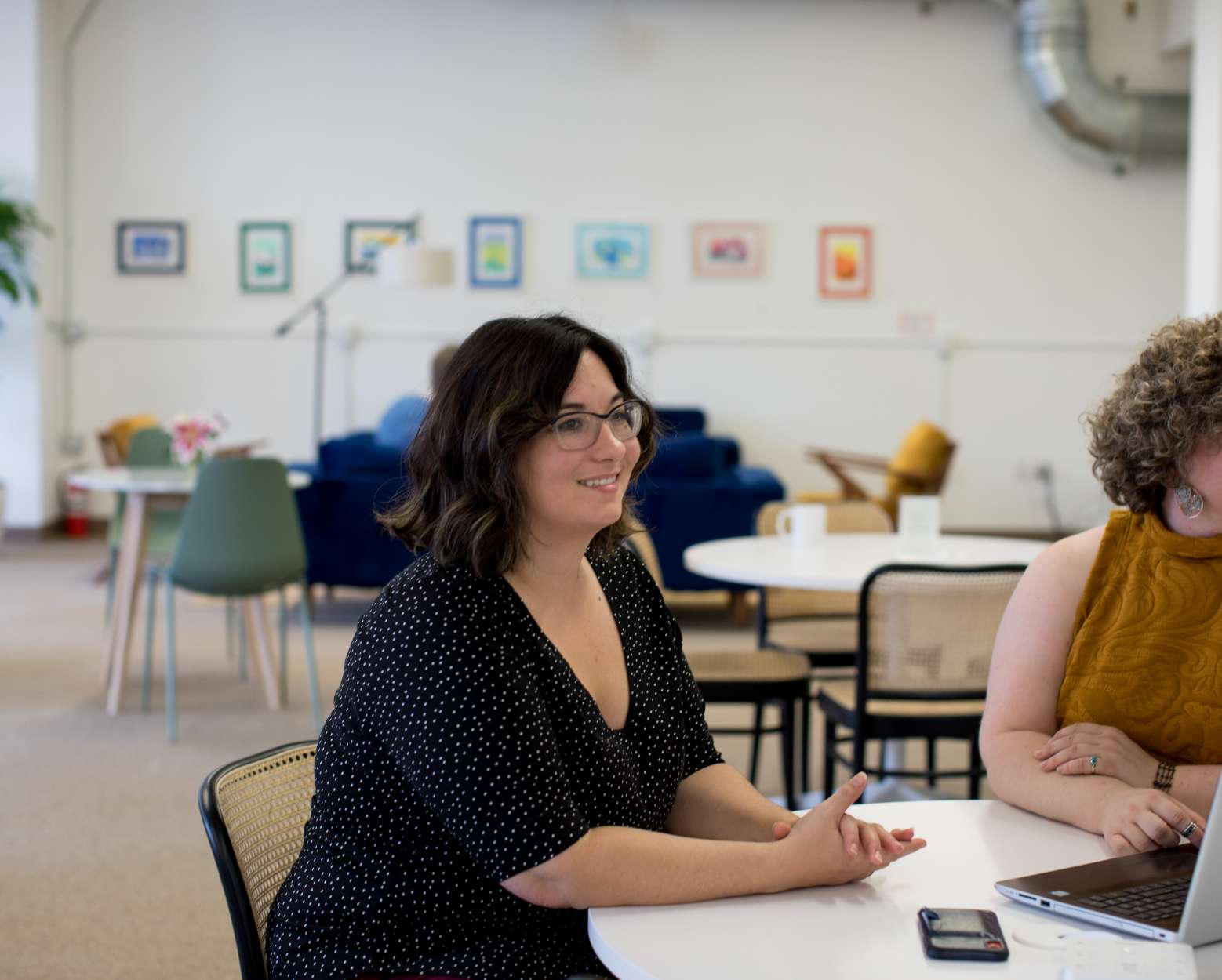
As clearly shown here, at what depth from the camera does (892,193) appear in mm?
9273

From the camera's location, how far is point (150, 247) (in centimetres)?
926

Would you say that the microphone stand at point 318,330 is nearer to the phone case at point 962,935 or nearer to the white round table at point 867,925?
the white round table at point 867,925

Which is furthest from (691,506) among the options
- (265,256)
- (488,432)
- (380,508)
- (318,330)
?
(488,432)

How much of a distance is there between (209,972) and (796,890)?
5.92ft

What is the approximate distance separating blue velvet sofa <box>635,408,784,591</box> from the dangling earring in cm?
479

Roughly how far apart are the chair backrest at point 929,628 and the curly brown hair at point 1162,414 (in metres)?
1.26

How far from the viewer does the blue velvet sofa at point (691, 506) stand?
21.2 feet

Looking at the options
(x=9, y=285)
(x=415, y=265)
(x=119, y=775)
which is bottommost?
(x=119, y=775)

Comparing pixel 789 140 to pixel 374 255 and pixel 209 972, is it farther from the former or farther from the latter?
pixel 209 972

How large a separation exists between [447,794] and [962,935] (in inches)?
18.4

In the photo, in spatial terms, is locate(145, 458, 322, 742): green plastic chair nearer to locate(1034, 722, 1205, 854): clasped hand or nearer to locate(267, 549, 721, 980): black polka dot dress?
locate(267, 549, 721, 980): black polka dot dress

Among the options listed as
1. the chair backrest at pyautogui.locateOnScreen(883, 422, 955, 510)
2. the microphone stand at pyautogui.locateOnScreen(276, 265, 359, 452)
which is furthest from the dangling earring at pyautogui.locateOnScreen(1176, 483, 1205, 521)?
the microphone stand at pyautogui.locateOnScreen(276, 265, 359, 452)

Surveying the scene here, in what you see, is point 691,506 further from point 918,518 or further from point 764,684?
point 764,684

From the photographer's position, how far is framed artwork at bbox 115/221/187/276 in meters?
9.24
